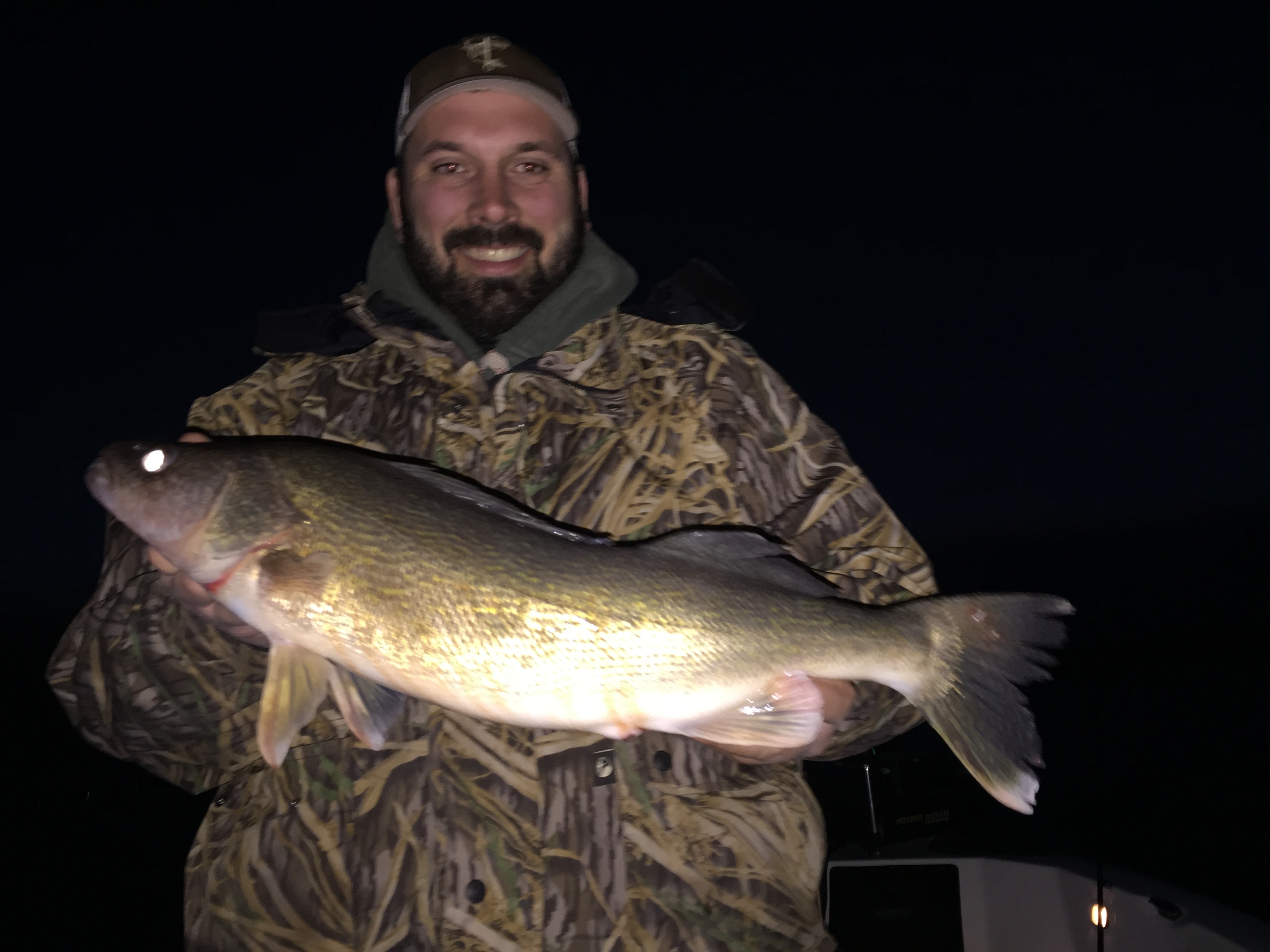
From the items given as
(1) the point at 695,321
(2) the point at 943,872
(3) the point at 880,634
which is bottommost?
(2) the point at 943,872

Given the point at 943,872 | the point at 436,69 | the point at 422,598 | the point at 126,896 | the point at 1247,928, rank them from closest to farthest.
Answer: the point at 422,598
the point at 436,69
the point at 1247,928
the point at 943,872
the point at 126,896

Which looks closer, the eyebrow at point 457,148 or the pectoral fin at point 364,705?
the pectoral fin at point 364,705

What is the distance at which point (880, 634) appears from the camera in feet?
8.26

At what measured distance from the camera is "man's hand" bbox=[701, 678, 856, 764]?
252cm

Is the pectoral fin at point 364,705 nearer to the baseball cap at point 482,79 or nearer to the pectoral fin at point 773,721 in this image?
the pectoral fin at point 773,721

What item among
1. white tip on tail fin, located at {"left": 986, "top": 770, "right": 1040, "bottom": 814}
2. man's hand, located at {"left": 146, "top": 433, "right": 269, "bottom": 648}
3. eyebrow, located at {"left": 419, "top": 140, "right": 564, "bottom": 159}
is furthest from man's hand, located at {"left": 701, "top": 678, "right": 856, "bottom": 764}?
eyebrow, located at {"left": 419, "top": 140, "right": 564, "bottom": 159}

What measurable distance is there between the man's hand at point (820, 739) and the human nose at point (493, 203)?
2.14 meters

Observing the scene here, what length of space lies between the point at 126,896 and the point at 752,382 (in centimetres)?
1973

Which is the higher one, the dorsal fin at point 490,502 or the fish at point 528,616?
the dorsal fin at point 490,502

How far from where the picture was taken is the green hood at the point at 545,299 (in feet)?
10.7

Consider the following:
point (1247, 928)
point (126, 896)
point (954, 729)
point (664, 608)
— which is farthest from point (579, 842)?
point (126, 896)

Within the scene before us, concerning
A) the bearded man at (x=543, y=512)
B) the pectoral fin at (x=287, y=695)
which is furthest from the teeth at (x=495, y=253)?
the pectoral fin at (x=287, y=695)

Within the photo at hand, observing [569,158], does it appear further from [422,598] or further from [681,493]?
[422,598]

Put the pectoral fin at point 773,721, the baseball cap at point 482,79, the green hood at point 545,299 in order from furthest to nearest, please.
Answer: the baseball cap at point 482,79, the green hood at point 545,299, the pectoral fin at point 773,721
